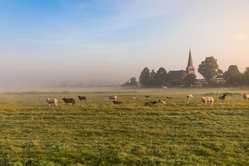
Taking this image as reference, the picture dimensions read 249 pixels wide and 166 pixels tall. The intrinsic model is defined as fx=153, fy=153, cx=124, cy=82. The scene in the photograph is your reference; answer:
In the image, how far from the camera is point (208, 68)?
334 ft

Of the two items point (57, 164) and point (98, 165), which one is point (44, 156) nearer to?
point (57, 164)

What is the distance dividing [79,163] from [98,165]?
771mm

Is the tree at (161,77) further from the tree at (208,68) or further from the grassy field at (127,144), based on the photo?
the grassy field at (127,144)

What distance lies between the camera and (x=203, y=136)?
9297 mm

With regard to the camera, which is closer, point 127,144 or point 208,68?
point 127,144

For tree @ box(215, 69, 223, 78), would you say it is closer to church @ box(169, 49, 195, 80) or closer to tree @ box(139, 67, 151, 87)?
church @ box(169, 49, 195, 80)

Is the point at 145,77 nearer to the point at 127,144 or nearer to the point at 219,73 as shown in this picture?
the point at 219,73

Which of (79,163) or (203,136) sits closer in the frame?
(79,163)

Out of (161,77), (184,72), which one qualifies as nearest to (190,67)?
(184,72)

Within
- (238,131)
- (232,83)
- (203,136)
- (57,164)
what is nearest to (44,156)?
(57,164)

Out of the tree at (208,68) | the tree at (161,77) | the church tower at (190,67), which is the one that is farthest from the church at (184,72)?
the tree at (161,77)

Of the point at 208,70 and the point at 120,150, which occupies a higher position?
the point at 208,70

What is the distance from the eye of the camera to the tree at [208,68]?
331 ft

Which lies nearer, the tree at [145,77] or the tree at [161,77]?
the tree at [161,77]
